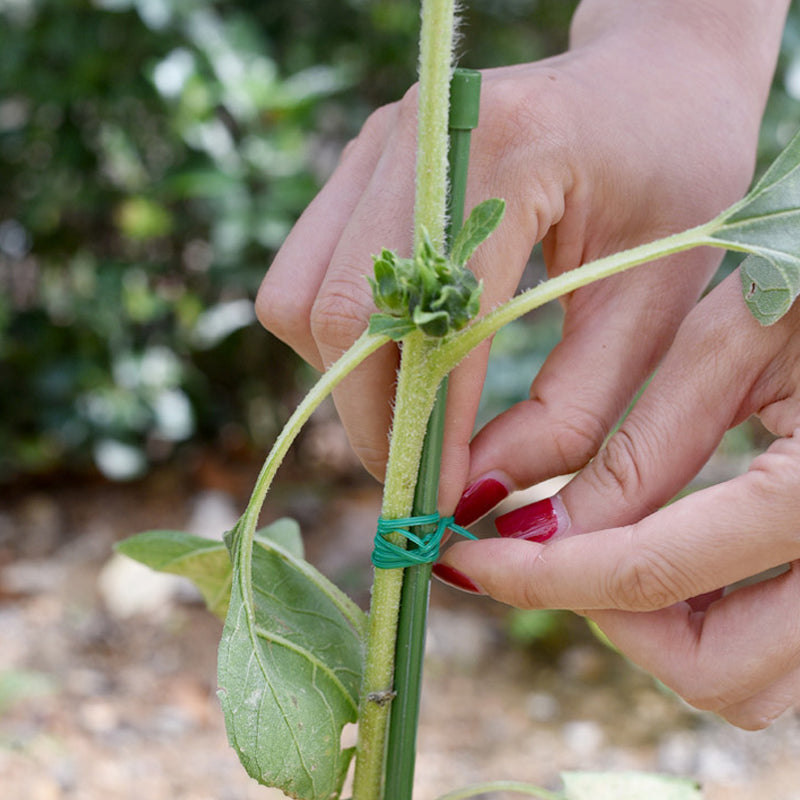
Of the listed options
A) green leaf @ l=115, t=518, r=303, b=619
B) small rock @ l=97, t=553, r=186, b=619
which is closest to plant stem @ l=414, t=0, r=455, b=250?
green leaf @ l=115, t=518, r=303, b=619

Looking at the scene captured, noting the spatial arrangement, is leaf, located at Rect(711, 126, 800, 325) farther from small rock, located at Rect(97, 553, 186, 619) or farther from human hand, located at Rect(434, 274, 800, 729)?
small rock, located at Rect(97, 553, 186, 619)

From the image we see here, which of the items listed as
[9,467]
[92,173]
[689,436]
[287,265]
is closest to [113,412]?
[9,467]

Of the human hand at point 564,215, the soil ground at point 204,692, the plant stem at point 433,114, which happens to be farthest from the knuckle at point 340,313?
the soil ground at point 204,692

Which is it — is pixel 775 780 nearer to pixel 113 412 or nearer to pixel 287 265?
pixel 287 265

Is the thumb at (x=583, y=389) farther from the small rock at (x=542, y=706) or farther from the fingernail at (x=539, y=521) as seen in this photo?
the small rock at (x=542, y=706)

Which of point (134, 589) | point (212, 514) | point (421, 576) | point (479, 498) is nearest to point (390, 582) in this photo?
point (421, 576)

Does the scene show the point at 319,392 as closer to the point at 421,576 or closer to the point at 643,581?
the point at 421,576
